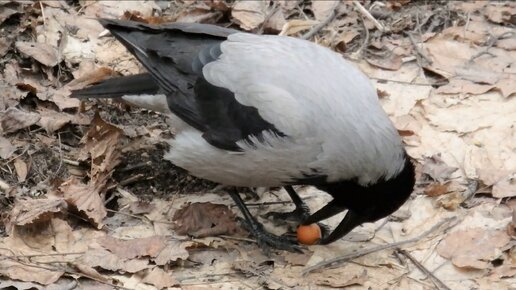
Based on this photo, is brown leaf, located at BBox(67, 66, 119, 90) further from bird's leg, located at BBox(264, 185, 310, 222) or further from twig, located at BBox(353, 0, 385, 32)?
twig, located at BBox(353, 0, 385, 32)

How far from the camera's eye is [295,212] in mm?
5688

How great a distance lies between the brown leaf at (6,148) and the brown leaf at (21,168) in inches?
2.5

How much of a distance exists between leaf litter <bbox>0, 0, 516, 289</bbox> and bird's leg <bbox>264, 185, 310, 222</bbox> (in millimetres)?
81

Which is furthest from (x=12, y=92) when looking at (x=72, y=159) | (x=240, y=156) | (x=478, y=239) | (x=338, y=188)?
(x=478, y=239)

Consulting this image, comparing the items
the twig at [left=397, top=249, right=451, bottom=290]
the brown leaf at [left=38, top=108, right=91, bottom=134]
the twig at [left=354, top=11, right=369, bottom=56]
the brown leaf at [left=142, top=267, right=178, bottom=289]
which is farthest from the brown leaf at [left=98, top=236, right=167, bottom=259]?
the twig at [left=354, top=11, right=369, bottom=56]

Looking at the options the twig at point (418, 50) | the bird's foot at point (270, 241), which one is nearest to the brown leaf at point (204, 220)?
the bird's foot at point (270, 241)

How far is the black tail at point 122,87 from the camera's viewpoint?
18.6 feet

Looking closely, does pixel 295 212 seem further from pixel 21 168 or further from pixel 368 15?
pixel 368 15

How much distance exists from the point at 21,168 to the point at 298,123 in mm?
1790

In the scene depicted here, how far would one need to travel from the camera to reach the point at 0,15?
671 cm

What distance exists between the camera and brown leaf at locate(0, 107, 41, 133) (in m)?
5.89

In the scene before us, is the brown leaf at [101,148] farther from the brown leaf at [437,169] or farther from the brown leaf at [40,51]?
the brown leaf at [437,169]

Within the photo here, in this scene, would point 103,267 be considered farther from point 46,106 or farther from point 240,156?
point 46,106

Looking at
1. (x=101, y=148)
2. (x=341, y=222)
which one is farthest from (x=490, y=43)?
(x=101, y=148)
